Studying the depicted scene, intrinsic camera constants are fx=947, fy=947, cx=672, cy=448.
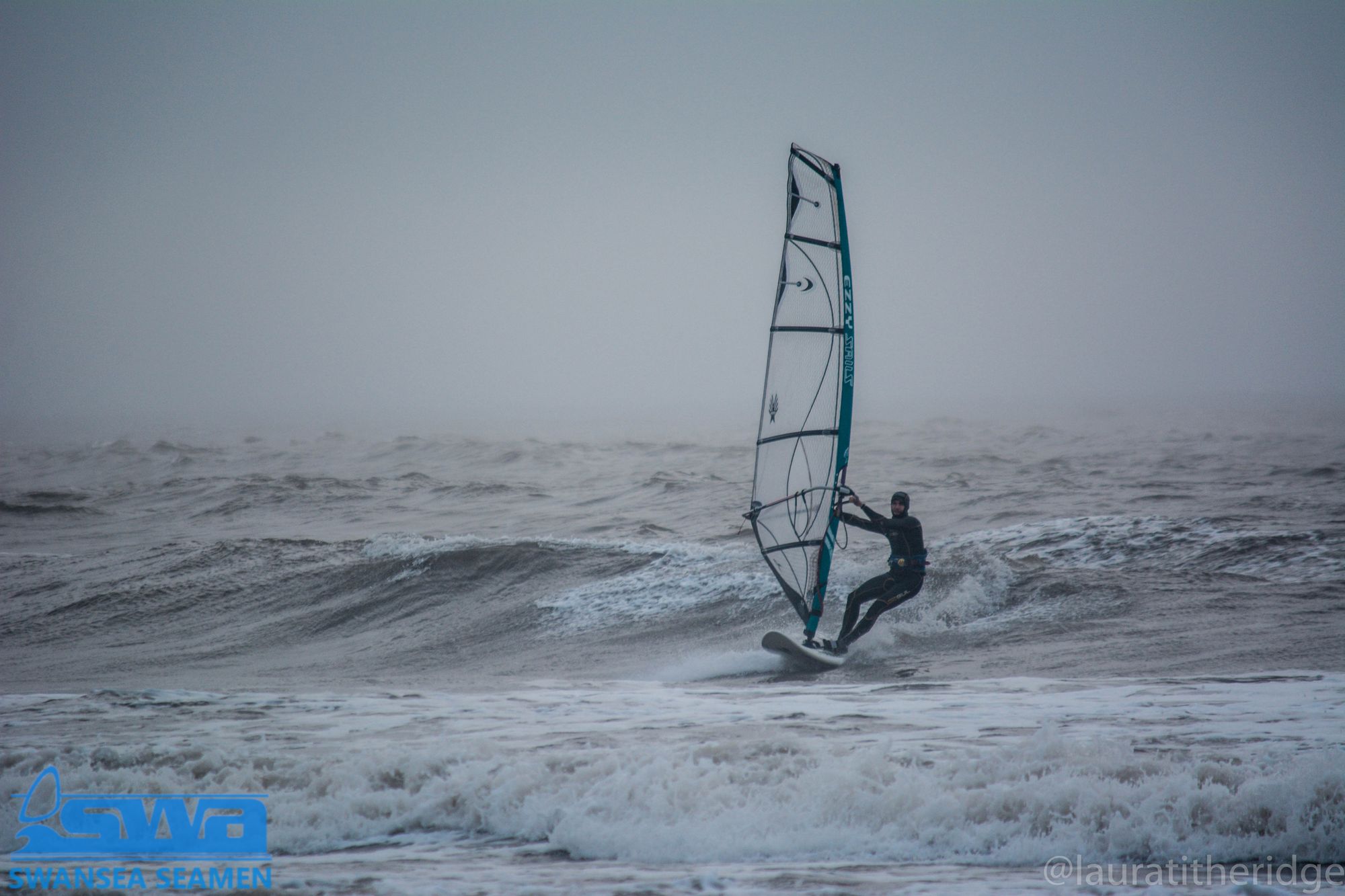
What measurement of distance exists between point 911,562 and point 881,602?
431mm

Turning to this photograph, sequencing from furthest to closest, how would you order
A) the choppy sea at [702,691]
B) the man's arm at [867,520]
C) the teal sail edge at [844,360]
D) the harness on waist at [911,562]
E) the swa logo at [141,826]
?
the harness on waist at [911,562] < the teal sail edge at [844,360] < the man's arm at [867,520] < the swa logo at [141,826] < the choppy sea at [702,691]

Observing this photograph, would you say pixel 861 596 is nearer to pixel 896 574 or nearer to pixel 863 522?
pixel 896 574

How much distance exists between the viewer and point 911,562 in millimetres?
7852

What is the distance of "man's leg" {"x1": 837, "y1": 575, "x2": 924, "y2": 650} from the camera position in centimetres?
789

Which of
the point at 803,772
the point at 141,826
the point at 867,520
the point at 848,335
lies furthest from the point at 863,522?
the point at 141,826

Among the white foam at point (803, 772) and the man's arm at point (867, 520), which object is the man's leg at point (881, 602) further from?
the white foam at point (803, 772)

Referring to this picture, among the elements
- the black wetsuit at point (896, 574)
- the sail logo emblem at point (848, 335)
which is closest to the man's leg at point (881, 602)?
the black wetsuit at point (896, 574)

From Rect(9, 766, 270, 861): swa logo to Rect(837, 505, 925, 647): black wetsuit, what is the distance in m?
4.88

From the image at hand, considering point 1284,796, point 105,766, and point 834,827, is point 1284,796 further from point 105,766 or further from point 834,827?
point 105,766

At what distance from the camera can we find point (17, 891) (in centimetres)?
389

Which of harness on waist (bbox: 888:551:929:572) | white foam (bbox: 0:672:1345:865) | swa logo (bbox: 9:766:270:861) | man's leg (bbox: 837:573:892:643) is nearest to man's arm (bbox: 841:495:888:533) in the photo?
harness on waist (bbox: 888:551:929:572)

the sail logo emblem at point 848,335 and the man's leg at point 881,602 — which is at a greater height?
the sail logo emblem at point 848,335

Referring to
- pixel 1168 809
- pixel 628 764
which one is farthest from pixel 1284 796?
pixel 628 764

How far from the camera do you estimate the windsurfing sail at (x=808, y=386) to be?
25.3 ft
